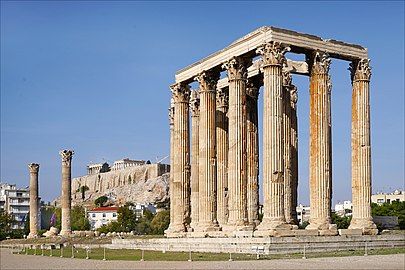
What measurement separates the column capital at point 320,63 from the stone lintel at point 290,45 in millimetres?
447

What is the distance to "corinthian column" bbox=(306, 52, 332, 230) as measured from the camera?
46719 mm

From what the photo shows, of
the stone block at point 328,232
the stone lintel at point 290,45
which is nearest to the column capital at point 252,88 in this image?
the stone lintel at point 290,45

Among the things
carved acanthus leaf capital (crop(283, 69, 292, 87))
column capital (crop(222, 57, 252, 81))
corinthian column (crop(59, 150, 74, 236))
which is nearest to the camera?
column capital (crop(222, 57, 252, 81))

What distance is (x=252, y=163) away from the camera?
5362cm

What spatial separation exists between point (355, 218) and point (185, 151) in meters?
17.3

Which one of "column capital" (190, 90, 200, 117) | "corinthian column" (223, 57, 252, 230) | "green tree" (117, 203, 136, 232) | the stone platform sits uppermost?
"column capital" (190, 90, 200, 117)

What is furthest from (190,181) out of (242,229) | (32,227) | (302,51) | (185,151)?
(32,227)

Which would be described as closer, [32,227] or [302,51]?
[302,51]

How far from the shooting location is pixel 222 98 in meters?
60.8

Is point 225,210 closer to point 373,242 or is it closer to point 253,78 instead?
point 253,78

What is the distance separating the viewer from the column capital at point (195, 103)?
209 feet

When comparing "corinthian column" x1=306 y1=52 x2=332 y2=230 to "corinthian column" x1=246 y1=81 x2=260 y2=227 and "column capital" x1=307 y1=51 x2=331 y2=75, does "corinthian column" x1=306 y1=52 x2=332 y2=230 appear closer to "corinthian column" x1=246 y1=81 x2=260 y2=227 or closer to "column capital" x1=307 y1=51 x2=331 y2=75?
"column capital" x1=307 y1=51 x2=331 y2=75

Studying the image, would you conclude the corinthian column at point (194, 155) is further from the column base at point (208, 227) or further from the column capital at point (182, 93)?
the column capital at point (182, 93)

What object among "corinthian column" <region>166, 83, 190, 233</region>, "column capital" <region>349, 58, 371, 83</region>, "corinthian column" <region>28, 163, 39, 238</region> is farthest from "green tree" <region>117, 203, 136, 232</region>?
"column capital" <region>349, 58, 371, 83</region>
